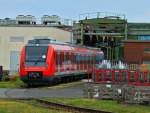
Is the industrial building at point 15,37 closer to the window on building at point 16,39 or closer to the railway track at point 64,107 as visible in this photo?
the window on building at point 16,39

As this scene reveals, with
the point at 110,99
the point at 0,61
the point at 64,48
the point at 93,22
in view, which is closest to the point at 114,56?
the point at 93,22

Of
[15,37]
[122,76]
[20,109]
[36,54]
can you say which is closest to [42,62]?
[36,54]

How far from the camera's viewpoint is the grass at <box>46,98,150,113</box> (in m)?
22.9

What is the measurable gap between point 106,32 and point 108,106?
51.6 m

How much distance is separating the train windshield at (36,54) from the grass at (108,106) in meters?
10.7

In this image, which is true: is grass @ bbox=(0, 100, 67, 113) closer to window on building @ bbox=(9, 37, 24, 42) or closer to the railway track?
the railway track

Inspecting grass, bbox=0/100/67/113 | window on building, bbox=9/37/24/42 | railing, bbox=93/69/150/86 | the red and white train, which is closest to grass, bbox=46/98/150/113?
railing, bbox=93/69/150/86

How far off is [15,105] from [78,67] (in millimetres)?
21489

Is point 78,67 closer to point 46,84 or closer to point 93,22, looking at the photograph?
point 46,84

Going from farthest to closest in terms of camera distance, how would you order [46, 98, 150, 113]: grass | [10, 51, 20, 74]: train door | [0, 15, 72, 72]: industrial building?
[0, 15, 72, 72]: industrial building < [10, 51, 20, 74]: train door < [46, 98, 150, 113]: grass

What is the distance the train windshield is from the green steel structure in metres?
34.7

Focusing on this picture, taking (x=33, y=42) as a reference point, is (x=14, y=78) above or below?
below

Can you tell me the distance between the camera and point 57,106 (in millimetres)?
24391

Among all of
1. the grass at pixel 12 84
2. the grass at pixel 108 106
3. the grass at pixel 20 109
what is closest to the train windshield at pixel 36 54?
the grass at pixel 12 84
